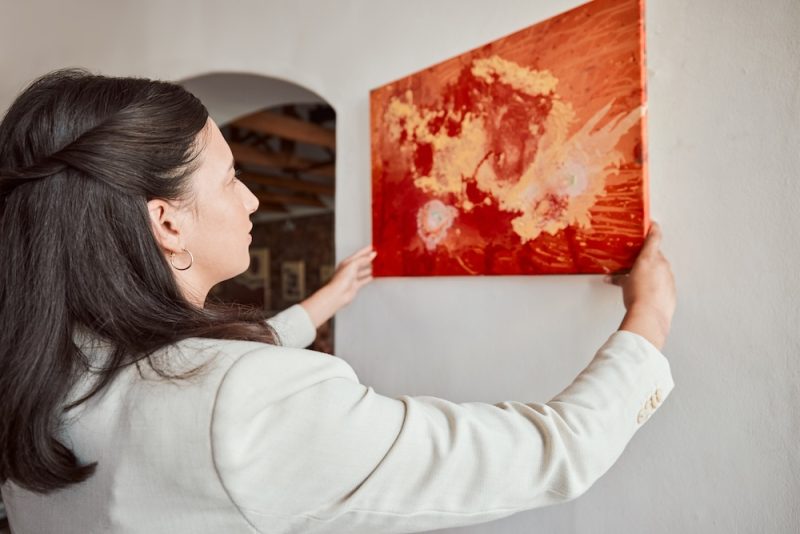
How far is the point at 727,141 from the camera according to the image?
930 millimetres

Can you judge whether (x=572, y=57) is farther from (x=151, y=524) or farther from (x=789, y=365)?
(x=151, y=524)

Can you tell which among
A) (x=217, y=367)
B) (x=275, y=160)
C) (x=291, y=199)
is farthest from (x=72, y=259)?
(x=291, y=199)

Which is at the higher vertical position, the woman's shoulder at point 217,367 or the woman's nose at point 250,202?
the woman's nose at point 250,202

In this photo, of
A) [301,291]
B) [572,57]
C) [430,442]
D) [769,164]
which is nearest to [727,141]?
[769,164]

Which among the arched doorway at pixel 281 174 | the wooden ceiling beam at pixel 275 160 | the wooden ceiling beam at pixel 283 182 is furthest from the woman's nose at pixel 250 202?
the wooden ceiling beam at pixel 283 182

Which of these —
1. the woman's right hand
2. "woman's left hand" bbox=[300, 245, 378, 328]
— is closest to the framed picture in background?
"woman's left hand" bbox=[300, 245, 378, 328]

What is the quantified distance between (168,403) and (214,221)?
1.00 feet

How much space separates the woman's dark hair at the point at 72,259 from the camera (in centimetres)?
66

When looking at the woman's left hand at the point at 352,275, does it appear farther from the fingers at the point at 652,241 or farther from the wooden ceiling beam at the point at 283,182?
the wooden ceiling beam at the point at 283,182

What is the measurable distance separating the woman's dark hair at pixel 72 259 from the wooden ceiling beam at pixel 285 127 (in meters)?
3.12

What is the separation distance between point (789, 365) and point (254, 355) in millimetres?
790

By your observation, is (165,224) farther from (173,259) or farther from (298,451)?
(298,451)

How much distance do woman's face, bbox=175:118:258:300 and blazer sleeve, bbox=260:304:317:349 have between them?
0.54 metres

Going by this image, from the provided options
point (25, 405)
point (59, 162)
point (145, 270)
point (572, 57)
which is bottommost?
point (25, 405)
